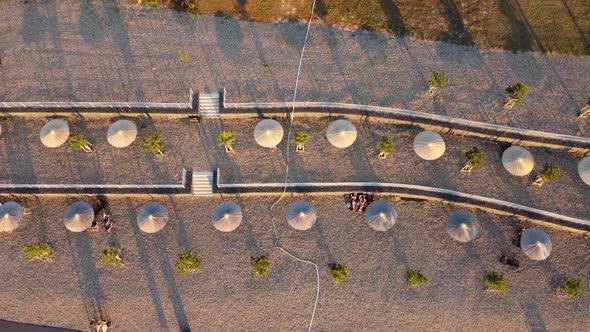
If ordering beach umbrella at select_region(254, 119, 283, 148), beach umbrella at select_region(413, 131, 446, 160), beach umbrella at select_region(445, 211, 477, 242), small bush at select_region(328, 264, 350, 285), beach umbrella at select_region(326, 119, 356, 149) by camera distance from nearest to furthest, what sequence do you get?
small bush at select_region(328, 264, 350, 285)
beach umbrella at select_region(445, 211, 477, 242)
beach umbrella at select_region(413, 131, 446, 160)
beach umbrella at select_region(326, 119, 356, 149)
beach umbrella at select_region(254, 119, 283, 148)

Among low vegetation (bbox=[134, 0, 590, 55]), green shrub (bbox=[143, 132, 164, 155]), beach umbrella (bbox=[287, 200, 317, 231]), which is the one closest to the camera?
beach umbrella (bbox=[287, 200, 317, 231])

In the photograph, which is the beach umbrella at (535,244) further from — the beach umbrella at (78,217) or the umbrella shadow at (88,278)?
the beach umbrella at (78,217)

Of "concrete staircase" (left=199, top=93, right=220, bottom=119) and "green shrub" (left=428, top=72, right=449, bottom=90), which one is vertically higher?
"concrete staircase" (left=199, top=93, right=220, bottom=119)

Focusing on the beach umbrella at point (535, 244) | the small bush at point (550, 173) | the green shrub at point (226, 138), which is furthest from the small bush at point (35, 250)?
the small bush at point (550, 173)

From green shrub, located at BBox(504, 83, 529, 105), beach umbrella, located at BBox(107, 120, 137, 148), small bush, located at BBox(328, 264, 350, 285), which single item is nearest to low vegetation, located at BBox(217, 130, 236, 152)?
beach umbrella, located at BBox(107, 120, 137, 148)

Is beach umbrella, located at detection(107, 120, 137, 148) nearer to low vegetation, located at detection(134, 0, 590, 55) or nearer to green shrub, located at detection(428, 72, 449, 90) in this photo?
low vegetation, located at detection(134, 0, 590, 55)

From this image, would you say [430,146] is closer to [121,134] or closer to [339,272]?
[339,272]
